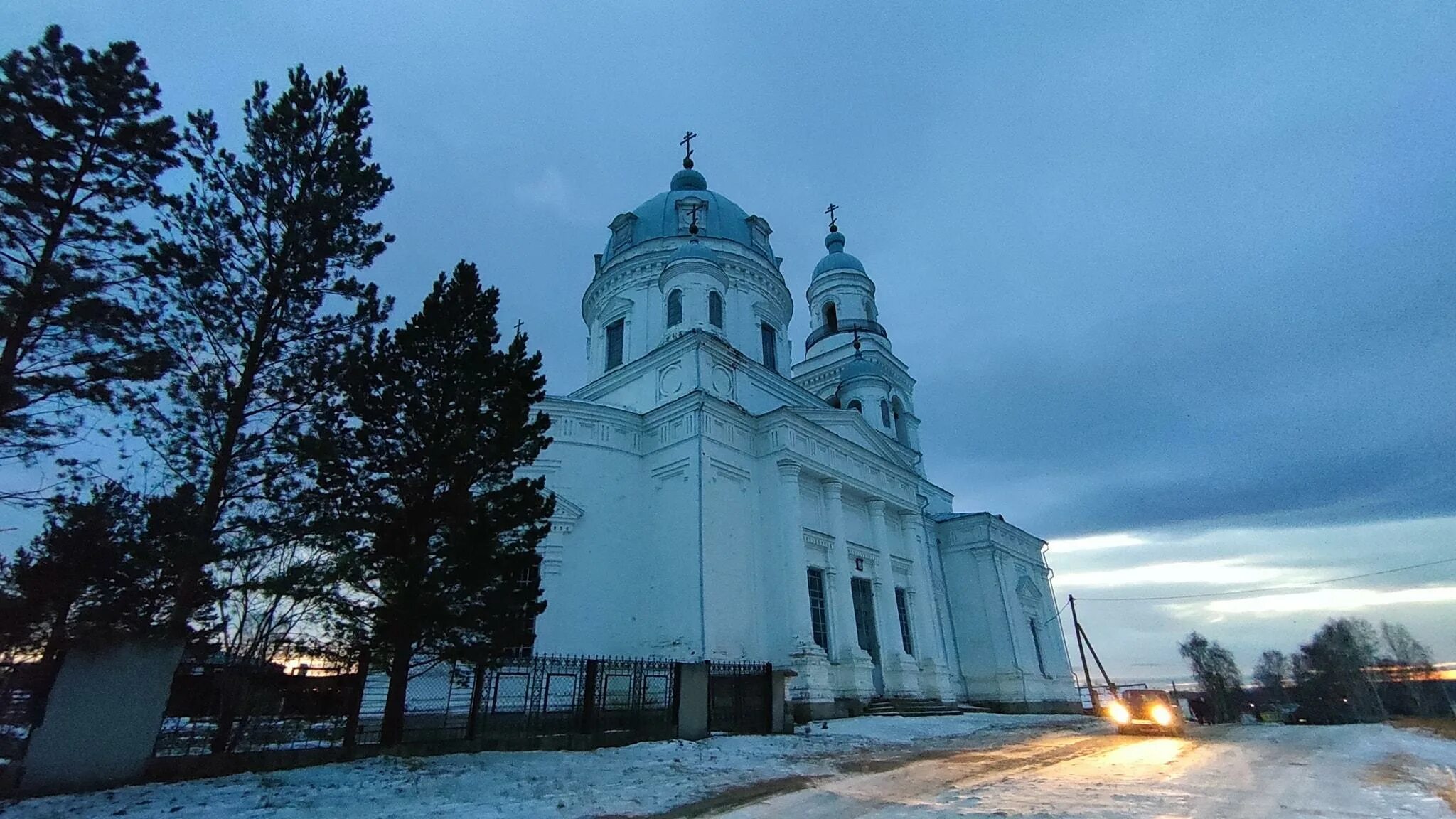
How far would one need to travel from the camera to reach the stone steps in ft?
65.4

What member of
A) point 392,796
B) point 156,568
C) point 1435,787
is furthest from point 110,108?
point 1435,787

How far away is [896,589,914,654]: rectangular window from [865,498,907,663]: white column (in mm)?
259

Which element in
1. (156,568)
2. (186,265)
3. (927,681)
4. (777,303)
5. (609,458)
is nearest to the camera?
(156,568)

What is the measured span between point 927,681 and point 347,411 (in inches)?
808

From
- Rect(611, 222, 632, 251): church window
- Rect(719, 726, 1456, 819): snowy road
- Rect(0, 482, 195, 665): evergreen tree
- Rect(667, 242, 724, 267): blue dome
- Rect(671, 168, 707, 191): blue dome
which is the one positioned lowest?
Rect(719, 726, 1456, 819): snowy road

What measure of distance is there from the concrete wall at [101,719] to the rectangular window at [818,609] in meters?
15.5

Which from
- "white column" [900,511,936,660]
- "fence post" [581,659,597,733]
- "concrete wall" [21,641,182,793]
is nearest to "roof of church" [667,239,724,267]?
"white column" [900,511,936,660]

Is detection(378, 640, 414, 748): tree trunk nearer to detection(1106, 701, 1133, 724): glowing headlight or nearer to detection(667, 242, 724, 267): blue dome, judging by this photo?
detection(1106, 701, 1133, 724): glowing headlight

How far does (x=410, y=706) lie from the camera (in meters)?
14.0

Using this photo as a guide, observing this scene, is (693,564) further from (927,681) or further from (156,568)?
(156,568)

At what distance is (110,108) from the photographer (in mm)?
8703

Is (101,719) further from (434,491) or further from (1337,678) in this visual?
(1337,678)

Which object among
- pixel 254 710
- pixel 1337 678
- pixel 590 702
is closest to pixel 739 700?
pixel 590 702

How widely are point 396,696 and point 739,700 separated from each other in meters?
7.34
